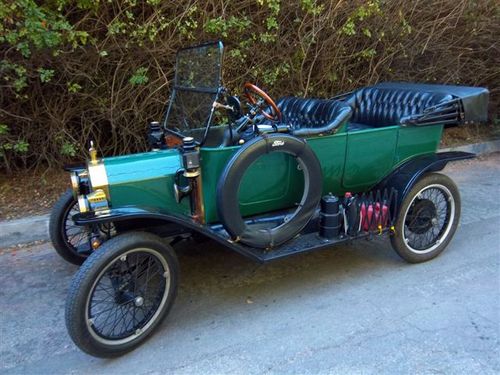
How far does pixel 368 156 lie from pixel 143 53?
98.8 inches

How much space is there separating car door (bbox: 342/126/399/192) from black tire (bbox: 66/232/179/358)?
1531mm

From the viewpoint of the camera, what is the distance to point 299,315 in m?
2.93

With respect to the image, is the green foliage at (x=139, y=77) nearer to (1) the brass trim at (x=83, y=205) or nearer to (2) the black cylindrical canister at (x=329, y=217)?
(1) the brass trim at (x=83, y=205)

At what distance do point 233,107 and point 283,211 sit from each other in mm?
833

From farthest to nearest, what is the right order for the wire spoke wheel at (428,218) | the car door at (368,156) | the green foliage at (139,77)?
the green foliage at (139,77)
the wire spoke wheel at (428,218)
the car door at (368,156)

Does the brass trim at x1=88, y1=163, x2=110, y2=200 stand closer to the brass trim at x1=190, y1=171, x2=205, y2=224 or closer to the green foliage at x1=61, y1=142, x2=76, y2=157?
the brass trim at x1=190, y1=171, x2=205, y2=224

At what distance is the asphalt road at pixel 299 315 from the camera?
2.51 metres

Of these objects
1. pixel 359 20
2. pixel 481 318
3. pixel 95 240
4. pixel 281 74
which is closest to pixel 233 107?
pixel 95 240

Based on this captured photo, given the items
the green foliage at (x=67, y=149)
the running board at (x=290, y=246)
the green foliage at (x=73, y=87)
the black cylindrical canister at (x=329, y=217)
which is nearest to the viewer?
the running board at (x=290, y=246)

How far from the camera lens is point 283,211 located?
329 centimetres

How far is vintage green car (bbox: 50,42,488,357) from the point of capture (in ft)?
8.59

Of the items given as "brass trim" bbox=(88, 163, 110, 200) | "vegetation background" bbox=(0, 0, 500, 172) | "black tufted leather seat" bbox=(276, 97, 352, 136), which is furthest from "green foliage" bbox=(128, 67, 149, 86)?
"brass trim" bbox=(88, 163, 110, 200)

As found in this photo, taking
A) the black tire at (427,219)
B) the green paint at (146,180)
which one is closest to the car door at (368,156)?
the black tire at (427,219)

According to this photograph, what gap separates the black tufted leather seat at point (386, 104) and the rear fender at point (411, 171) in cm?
36
